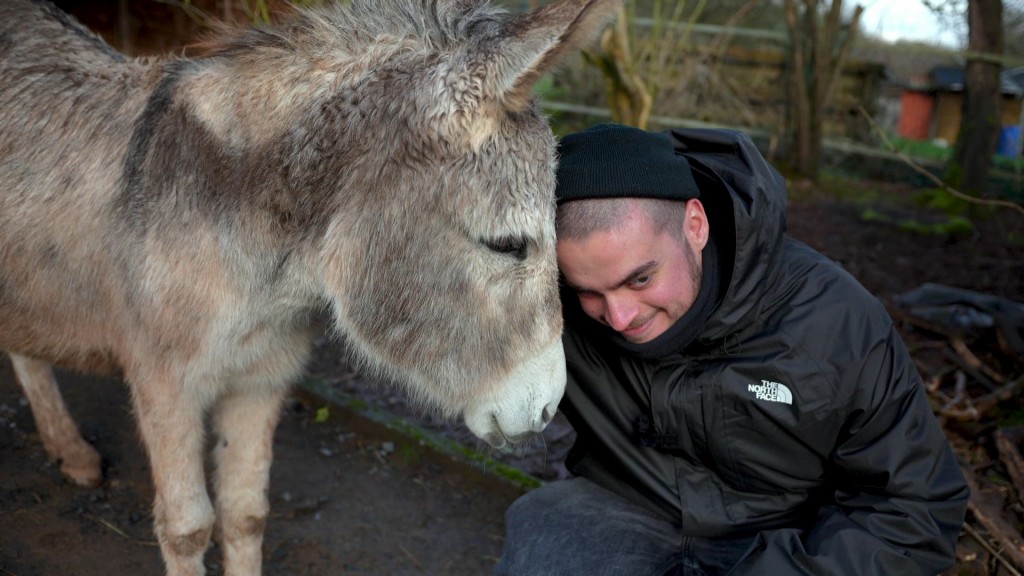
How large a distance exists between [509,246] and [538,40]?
0.55 metres

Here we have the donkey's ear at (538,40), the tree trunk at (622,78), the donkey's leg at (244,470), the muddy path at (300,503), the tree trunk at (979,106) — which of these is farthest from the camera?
the tree trunk at (979,106)

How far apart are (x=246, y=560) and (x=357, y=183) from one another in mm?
1632

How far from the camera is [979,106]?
7844mm

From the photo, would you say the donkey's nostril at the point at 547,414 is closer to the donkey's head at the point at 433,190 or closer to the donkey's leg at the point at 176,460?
the donkey's head at the point at 433,190

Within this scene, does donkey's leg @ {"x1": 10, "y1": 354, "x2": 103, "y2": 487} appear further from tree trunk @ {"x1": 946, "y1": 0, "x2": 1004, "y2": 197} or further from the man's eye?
tree trunk @ {"x1": 946, "y1": 0, "x2": 1004, "y2": 197}

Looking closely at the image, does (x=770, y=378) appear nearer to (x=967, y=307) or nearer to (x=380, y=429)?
(x=380, y=429)

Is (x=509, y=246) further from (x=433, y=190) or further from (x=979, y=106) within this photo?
(x=979, y=106)

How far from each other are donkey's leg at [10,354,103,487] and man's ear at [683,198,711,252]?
9.34 feet

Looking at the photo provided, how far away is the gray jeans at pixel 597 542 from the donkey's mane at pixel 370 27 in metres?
1.67

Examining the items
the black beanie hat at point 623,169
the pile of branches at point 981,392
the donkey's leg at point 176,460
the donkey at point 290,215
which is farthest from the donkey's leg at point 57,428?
the pile of branches at point 981,392

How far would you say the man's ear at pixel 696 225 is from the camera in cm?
246

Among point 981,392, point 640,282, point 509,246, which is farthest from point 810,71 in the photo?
point 509,246

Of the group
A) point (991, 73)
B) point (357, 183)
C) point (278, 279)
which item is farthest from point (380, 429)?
point (991, 73)

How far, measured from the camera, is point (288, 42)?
8.10ft
